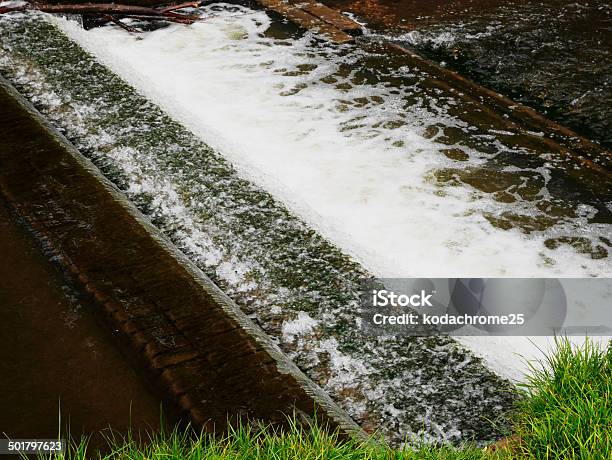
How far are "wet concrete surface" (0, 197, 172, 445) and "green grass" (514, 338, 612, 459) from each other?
1077mm

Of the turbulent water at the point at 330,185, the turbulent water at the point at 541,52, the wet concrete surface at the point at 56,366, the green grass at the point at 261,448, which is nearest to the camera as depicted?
the green grass at the point at 261,448

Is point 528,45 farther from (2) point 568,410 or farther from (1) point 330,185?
(2) point 568,410

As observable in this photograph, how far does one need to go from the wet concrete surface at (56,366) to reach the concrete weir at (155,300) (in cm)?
7

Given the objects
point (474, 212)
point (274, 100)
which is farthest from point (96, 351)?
point (274, 100)

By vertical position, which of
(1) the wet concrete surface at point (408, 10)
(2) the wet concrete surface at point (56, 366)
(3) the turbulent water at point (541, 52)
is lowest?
(2) the wet concrete surface at point (56, 366)

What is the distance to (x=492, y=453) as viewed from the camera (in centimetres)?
205

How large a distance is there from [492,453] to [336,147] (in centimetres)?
212

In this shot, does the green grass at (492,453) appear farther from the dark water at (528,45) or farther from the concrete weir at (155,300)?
the dark water at (528,45)

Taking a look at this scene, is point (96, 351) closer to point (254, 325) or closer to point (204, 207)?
point (254, 325)

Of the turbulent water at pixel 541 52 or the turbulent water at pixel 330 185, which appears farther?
the turbulent water at pixel 541 52

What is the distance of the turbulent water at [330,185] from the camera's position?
2.45 m

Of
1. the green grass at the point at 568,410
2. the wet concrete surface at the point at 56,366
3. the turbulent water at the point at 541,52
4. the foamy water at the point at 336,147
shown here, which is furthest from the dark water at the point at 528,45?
the wet concrete surface at the point at 56,366

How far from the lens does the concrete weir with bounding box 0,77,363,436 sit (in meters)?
2.19

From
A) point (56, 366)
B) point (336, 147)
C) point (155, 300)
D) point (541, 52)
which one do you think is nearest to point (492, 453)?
point (155, 300)
